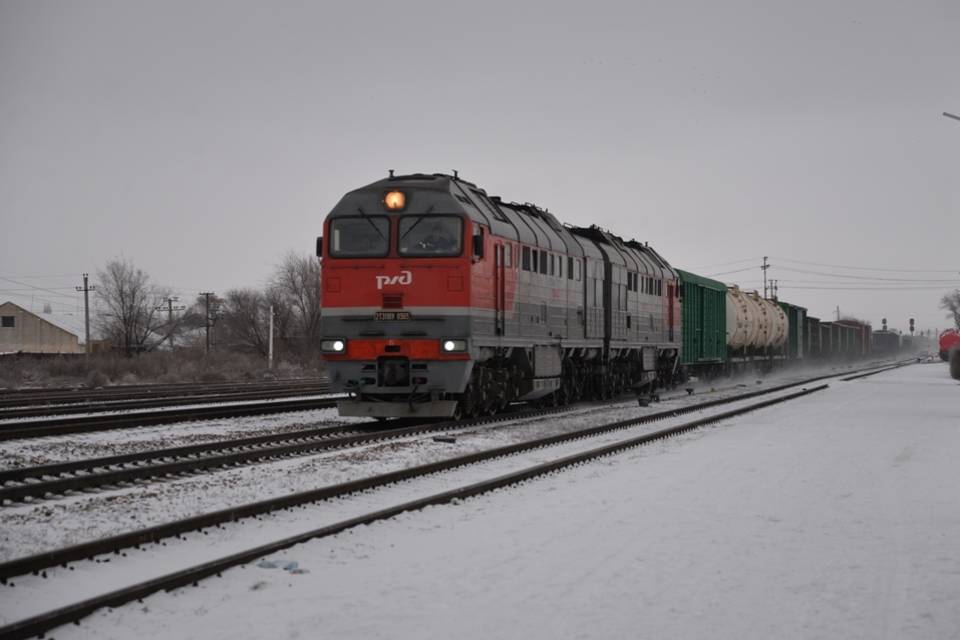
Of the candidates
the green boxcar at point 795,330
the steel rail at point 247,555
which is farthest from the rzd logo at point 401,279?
the green boxcar at point 795,330

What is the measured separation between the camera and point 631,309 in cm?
2555

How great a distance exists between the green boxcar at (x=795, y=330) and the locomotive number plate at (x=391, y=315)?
37939 mm

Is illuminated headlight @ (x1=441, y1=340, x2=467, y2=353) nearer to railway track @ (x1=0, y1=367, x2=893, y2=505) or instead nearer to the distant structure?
railway track @ (x1=0, y1=367, x2=893, y2=505)

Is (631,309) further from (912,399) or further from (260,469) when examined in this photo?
(260,469)

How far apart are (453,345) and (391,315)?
45.4 inches

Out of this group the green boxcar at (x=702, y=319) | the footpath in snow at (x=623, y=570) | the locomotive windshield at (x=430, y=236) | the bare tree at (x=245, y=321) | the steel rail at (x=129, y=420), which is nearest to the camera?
the footpath in snow at (x=623, y=570)

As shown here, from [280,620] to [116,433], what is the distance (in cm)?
1110

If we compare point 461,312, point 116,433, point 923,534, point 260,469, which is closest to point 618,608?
point 923,534

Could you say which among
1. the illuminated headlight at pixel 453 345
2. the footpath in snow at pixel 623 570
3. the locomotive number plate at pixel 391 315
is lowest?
the footpath in snow at pixel 623 570

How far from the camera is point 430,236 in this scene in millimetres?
16516

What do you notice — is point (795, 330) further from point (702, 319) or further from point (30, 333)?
point (30, 333)

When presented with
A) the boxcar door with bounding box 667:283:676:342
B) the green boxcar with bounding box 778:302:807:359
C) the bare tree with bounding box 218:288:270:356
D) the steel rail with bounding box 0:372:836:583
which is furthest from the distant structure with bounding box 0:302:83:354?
the steel rail with bounding box 0:372:836:583

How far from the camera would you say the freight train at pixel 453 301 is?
1628cm

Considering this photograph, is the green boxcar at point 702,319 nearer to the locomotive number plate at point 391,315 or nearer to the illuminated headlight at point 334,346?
the locomotive number plate at point 391,315
